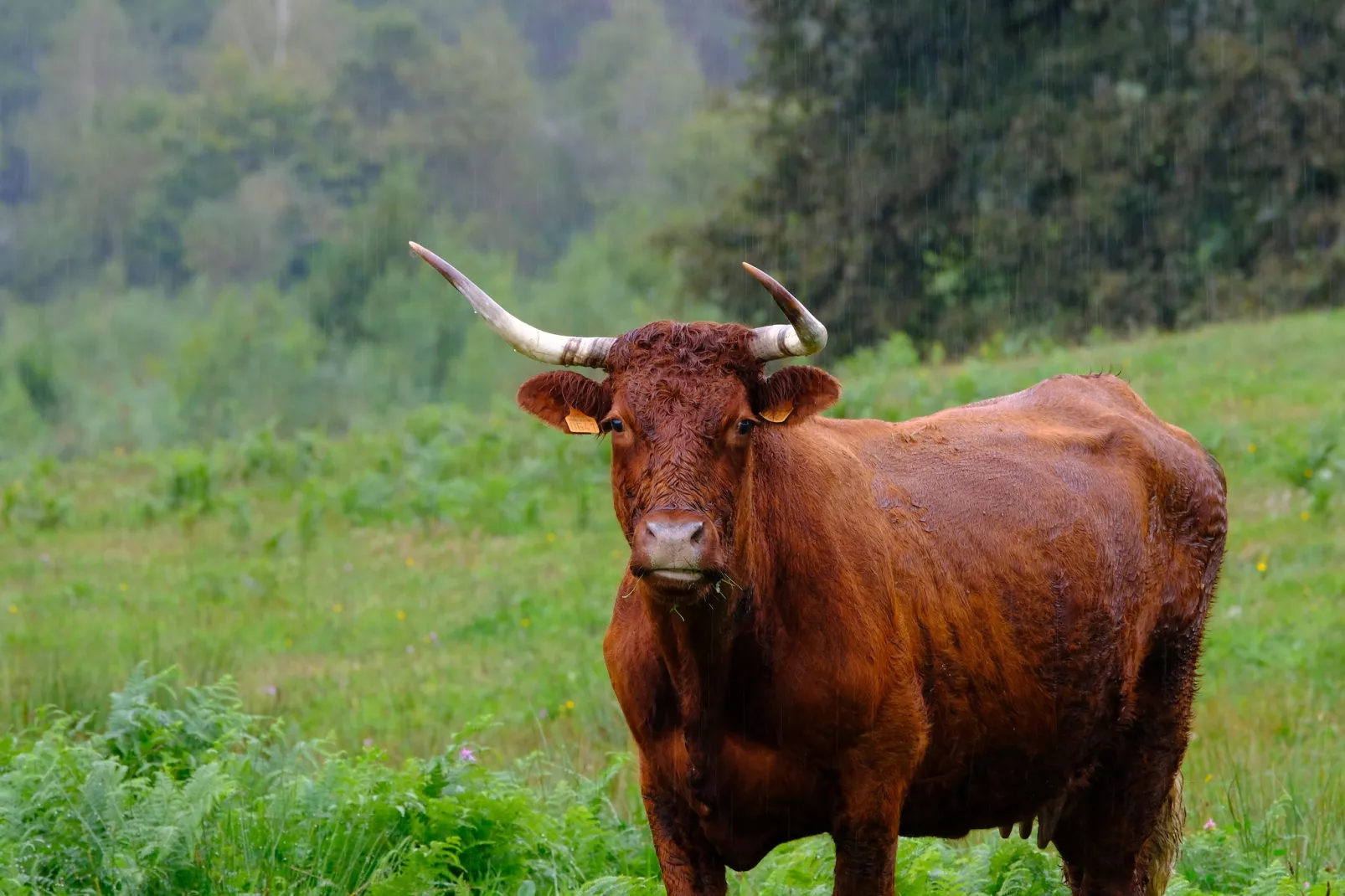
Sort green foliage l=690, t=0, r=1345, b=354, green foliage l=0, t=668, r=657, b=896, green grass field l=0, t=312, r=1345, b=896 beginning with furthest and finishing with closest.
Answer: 1. green foliage l=690, t=0, r=1345, b=354
2. green grass field l=0, t=312, r=1345, b=896
3. green foliage l=0, t=668, r=657, b=896

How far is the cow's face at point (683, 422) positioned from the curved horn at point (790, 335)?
5cm

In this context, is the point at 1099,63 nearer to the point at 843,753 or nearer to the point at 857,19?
the point at 857,19

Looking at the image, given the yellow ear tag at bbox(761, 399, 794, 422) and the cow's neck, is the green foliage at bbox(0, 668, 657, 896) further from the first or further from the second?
the yellow ear tag at bbox(761, 399, 794, 422)

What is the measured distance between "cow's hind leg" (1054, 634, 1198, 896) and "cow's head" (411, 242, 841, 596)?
6.88ft

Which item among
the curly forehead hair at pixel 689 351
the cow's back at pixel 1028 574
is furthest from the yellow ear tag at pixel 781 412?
the cow's back at pixel 1028 574

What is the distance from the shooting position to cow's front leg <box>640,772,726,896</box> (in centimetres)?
477

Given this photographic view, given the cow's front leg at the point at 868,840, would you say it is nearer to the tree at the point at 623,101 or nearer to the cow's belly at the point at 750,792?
the cow's belly at the point at 750,792

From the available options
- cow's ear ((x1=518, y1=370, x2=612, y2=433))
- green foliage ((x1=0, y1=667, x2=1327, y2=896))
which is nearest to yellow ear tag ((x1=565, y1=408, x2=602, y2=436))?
cow's ear ((x1=518, y1=370, x2=612, y2=433))

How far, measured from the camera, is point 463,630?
40.3 ft

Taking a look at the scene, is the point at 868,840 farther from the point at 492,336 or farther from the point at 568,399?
the point at 492,336

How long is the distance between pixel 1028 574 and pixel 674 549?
1.73 m

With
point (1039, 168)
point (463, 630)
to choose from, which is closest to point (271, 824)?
point (463, 630)

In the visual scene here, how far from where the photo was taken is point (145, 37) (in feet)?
255

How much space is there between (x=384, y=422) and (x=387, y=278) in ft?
88.8
